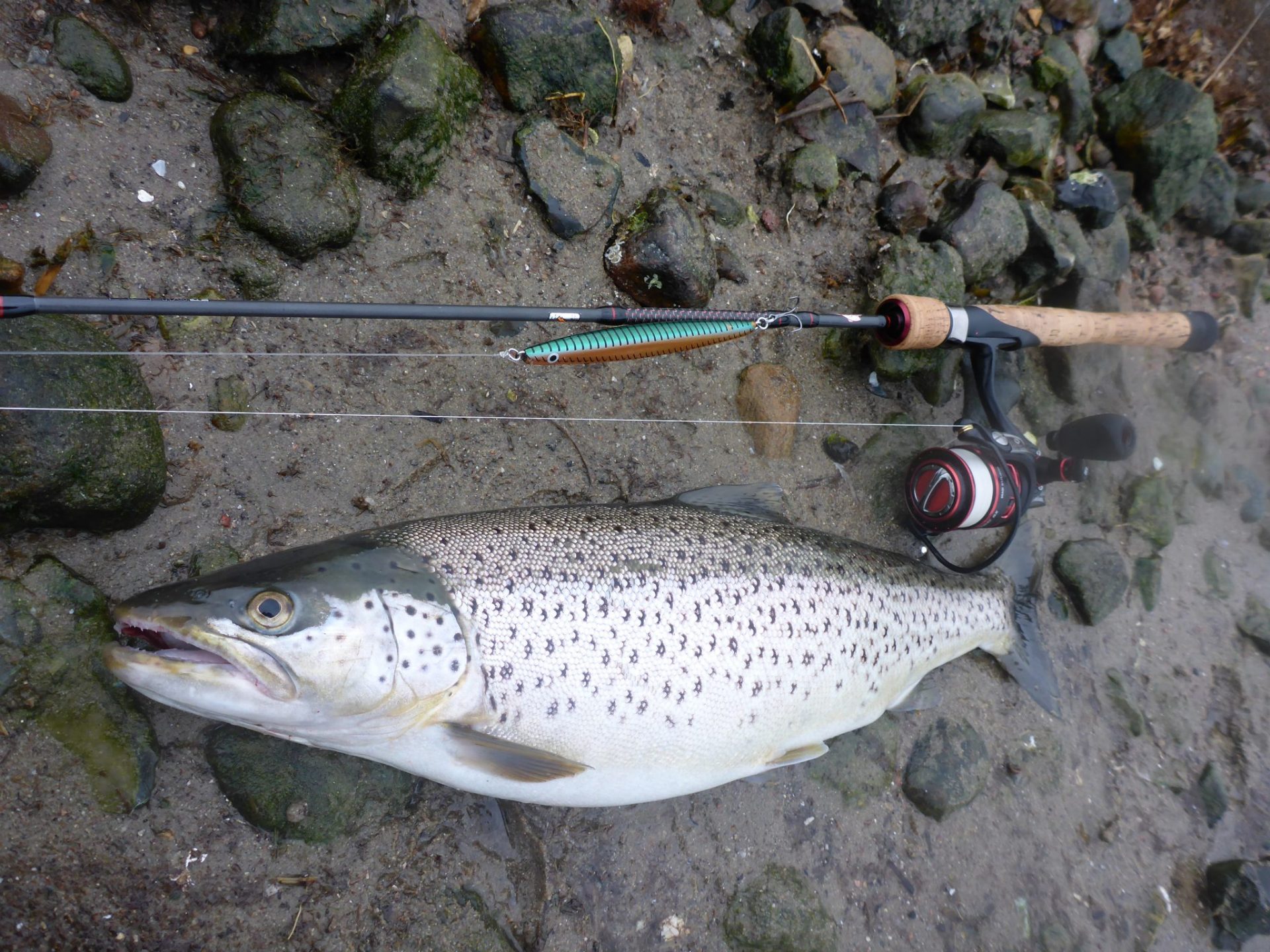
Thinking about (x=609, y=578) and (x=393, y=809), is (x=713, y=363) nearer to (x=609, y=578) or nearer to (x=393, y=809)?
(x=609, y=578)

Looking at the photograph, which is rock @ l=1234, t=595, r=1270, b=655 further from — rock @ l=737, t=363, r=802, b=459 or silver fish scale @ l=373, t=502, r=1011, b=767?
rock @ l=737, t=363, r=802, b=459

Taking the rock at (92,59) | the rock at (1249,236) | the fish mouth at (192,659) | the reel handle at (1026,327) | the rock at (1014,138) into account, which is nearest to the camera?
the fish mouth at (192,659)

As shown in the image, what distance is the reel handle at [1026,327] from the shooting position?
2.86 metres

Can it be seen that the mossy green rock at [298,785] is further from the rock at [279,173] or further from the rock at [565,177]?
the rock at [565,177]

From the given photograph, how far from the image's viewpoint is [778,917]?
2646 mm

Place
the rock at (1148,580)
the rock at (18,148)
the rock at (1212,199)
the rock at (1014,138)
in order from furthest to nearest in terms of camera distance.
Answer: the rock at (1212,199), the rock at (1148,580), the rock at (1014,138), the rock at (18,148)

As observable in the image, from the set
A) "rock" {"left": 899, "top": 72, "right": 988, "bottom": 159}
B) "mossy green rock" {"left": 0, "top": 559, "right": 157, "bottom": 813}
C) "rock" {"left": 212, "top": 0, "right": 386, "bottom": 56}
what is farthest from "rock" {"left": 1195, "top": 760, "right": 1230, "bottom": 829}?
"rock" {"left": 212, "top": 0, "right": 386, "bottom": 56}

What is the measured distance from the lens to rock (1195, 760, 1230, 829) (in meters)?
3.52

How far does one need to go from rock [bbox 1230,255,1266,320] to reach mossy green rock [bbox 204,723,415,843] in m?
5.79

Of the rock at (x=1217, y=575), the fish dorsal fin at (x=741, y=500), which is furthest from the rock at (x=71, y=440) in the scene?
the rock at (x=1217, y=575)

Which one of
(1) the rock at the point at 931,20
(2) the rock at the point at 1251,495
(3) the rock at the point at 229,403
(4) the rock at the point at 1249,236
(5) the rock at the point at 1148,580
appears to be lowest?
(3) the rock at the point at 229,403

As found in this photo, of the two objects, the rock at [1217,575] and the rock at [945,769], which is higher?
the rock at [1217,575]

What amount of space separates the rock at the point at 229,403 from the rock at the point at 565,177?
A: 137cm

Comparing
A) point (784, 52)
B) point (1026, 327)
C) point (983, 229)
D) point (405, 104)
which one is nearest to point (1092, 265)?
point (983, 229)
